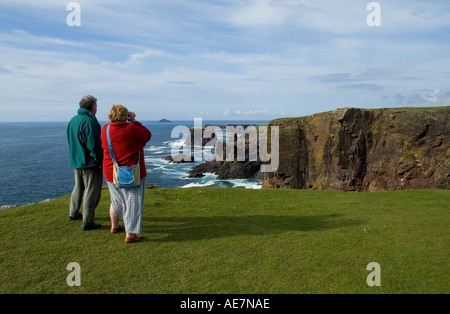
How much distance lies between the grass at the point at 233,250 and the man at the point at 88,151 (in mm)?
830

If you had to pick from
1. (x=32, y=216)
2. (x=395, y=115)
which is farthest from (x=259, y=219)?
(x=395, y=115)

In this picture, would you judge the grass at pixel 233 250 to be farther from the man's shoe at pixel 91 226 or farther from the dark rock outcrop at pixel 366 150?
the dark rock outcrop at pixel 366 150

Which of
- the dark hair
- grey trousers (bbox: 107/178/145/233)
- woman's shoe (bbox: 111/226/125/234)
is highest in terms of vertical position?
the dark hair

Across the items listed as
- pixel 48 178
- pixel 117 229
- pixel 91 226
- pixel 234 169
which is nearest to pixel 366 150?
pixel 234 169

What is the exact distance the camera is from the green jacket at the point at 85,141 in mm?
8242

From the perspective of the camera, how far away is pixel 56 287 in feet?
19.2

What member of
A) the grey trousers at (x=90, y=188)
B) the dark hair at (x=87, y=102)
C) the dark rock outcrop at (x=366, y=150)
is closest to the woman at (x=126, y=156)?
the grey trousers at (x=90, y=188)

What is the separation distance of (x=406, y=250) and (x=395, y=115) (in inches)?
1286

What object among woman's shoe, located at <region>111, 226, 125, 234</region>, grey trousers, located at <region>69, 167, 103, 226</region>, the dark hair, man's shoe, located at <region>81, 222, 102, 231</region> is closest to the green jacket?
the dark hair

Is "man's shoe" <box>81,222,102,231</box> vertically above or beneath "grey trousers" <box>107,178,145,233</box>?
beneath

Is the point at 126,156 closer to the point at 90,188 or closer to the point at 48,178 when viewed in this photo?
the point at 90,188

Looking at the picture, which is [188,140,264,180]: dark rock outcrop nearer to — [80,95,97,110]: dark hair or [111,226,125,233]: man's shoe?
[111,226,125,233]: man's shoe

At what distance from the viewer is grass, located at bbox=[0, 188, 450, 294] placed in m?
5.99
